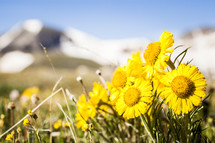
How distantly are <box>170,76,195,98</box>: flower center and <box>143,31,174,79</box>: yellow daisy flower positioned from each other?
0.09 m

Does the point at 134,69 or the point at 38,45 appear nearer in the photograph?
the point at 134,69

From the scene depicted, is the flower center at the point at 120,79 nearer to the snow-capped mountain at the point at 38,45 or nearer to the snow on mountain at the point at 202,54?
the snow on mountain at the point at 202,54

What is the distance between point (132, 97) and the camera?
110 cm

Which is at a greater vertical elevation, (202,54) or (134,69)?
(202,54)

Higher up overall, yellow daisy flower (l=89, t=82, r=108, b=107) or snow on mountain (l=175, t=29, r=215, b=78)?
snow on mountain (l=175, t=29, r=215, b=78)

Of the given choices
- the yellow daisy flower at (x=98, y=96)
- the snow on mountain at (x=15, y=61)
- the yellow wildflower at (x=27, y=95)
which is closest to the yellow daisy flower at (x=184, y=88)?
the yellow daisy flower at (x=98, y=96)

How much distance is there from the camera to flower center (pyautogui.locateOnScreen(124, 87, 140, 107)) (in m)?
1.09

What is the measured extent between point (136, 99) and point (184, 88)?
0.26 m

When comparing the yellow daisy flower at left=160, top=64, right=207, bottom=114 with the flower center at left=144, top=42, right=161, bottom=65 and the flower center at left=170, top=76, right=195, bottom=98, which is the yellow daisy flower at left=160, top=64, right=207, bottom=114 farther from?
the flower center at left=144, top=42, right=161, bottom=65

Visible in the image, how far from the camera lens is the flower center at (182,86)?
0.96 meters

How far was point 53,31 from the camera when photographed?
134500 millimetres

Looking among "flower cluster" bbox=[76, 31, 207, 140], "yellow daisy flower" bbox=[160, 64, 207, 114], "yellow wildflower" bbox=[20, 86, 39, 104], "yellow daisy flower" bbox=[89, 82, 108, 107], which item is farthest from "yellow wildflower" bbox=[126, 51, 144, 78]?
"yellow wildflower" bbox=[20, 86, 39, 104]

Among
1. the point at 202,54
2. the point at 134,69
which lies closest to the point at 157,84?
the point at 134,69

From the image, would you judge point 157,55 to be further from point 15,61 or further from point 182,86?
point 15,61
